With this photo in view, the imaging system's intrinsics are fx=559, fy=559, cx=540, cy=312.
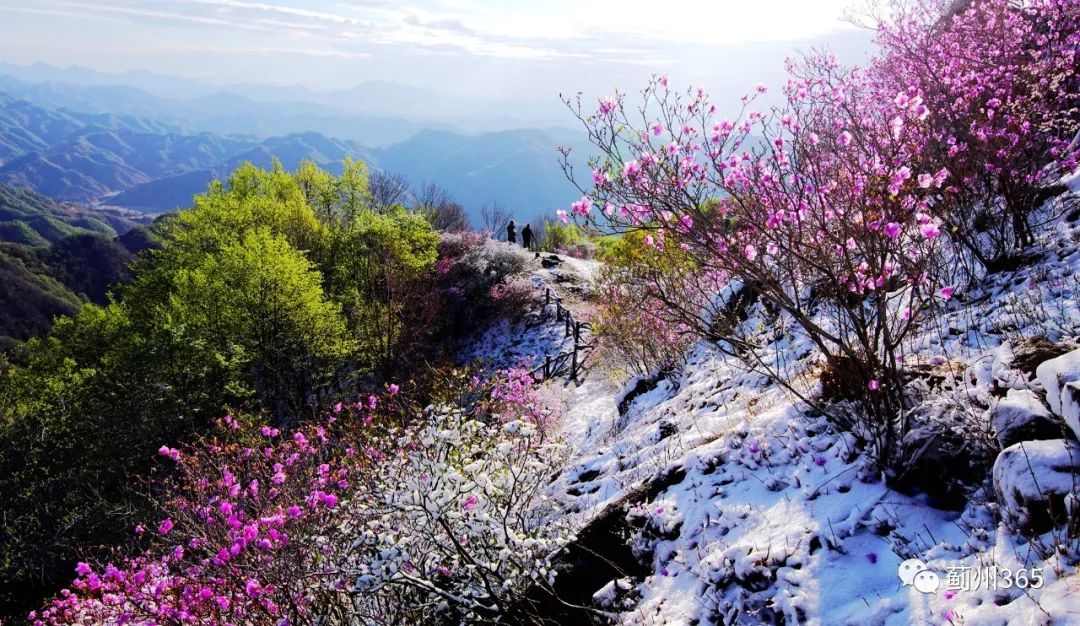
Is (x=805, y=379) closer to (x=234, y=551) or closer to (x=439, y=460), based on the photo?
(x=439, y=460)

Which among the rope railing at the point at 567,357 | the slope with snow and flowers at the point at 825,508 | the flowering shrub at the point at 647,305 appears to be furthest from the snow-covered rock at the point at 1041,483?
the rope railing at the point at 567,357

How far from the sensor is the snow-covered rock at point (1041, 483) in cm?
313

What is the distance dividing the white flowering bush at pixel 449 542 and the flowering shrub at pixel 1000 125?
5485 mm

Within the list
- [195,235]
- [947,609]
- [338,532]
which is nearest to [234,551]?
[338,532]

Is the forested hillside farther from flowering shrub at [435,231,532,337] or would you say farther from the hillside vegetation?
the hillside vegetation

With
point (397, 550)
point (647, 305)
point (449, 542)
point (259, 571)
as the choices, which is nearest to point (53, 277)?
point (647, 305)

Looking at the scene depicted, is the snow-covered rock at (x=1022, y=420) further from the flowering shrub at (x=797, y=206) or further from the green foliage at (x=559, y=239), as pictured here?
the green foliage at (x=559, y=239)

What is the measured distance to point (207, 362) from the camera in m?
20.2

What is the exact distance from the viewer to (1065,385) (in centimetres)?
335

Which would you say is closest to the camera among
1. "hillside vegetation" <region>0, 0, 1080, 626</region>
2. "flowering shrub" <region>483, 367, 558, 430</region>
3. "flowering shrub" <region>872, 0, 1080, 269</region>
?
"hillside vegetation" <region>0, 0, 1080, 626</region>

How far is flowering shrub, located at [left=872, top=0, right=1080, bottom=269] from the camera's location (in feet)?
22.5

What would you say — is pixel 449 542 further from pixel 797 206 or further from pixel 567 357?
pixel 567 357

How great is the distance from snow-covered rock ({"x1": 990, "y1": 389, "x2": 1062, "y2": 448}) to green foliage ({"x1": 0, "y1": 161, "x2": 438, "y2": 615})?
18.3m

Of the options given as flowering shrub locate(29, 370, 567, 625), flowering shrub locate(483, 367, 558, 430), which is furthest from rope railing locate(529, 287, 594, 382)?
flowering shrub locate(29, 370, 567, 625)
